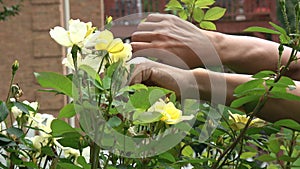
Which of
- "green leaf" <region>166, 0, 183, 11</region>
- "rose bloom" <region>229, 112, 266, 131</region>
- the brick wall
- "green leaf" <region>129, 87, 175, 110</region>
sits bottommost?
the brick wall

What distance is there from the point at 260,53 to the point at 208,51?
0.76ft

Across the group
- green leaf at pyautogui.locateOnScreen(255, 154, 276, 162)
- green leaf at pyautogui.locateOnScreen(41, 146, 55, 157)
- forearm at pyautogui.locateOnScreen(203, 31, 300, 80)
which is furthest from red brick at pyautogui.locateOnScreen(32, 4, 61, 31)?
green leaf at pyautogui.locateOnScreen(41, 146, 55, 157)

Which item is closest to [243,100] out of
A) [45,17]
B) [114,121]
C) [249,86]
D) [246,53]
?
[249,86]

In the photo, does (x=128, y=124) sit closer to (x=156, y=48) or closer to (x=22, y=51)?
(x=156, y=48)

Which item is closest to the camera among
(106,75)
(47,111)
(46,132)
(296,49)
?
(106,75)

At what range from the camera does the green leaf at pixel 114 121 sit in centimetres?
70

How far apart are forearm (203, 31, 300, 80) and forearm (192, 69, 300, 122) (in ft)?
0.25

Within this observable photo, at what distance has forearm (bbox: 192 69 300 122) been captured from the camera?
843mm

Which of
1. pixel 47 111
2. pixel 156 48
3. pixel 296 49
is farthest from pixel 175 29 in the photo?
pixel 47 111

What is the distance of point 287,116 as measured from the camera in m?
0.97

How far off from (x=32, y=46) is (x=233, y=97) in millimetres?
5843

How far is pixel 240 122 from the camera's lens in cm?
95

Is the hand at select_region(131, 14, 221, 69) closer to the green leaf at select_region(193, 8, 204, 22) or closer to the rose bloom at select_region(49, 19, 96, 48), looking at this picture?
the rose bloom at select_region(49, 19, 96, 48)

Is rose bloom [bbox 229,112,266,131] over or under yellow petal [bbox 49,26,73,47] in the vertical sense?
under
